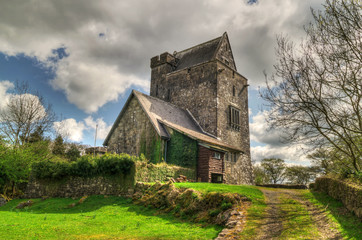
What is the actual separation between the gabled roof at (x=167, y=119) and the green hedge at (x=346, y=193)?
1096 centimetres

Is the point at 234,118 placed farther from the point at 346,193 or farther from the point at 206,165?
the point at 346,193

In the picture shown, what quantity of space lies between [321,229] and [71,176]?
677 inches

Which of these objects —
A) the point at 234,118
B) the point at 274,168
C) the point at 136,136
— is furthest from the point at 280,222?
the point at 274,168

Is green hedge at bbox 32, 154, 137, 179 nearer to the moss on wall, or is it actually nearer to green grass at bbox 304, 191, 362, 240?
the moss on wall

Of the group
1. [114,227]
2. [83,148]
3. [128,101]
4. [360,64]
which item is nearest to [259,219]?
[114,227]

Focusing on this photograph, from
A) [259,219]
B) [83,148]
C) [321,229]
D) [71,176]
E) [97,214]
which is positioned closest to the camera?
[321,229]

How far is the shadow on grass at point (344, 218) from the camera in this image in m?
8.18

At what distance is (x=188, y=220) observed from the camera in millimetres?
11422

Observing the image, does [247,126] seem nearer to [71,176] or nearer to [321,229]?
[71,176]

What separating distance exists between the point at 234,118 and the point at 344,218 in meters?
24.1

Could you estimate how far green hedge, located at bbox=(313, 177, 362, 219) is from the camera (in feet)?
30.3

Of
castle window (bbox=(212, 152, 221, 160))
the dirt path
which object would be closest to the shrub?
the dirt path

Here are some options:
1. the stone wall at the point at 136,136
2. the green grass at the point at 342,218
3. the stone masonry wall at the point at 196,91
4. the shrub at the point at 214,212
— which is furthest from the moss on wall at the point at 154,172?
the stone masonry wall at the point at 196,91

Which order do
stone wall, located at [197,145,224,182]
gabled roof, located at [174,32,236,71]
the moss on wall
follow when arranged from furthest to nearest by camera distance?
gabled roof, located at [174,32,236,71] → stone wall, located at [197,145,224,182] → the moss on wall
